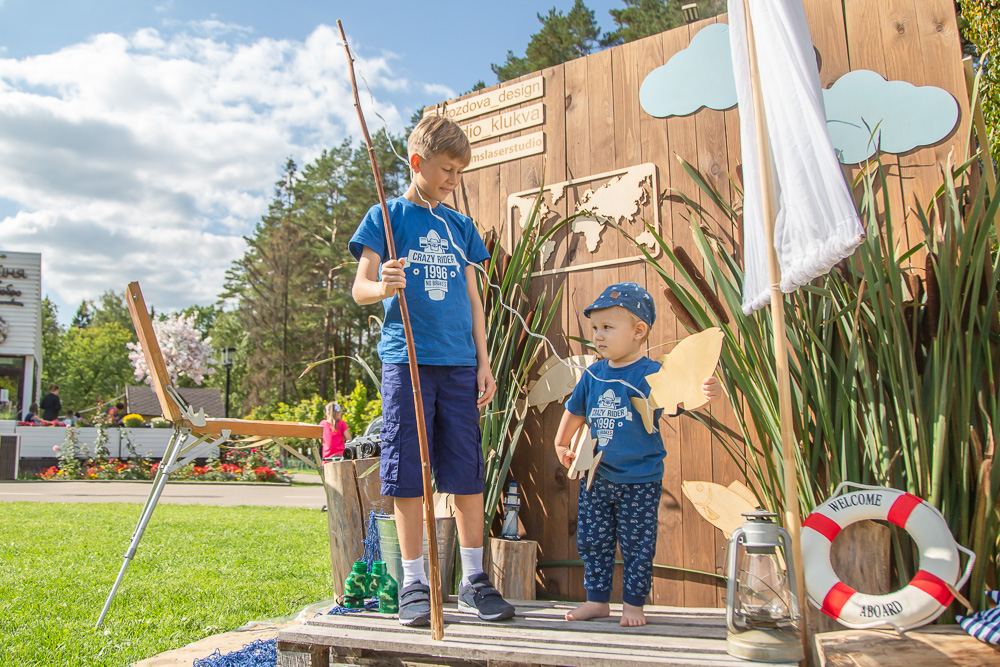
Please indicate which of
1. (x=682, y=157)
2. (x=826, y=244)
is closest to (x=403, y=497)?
(x=826, y=244)

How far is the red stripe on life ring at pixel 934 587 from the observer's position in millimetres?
1432

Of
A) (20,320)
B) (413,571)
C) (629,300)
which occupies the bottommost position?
(413,571)

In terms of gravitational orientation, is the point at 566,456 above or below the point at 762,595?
above

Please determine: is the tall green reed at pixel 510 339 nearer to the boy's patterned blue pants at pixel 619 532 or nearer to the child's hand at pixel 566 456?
the child's hand at pixel 566 456

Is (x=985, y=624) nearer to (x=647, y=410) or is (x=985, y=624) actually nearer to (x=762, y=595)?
(x=762, y=595)

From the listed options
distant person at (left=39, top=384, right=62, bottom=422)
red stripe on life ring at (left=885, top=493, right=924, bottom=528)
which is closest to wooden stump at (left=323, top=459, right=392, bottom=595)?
red stripe on life ring at (left=885, top=493, right=924, bottom=528)

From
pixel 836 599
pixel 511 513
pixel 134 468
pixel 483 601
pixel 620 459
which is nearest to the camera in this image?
pixel 836 599

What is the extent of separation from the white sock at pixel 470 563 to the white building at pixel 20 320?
19.2 m

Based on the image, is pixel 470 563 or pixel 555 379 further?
pixel 555 379

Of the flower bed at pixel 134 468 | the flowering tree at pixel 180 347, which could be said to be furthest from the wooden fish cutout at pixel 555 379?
the flowering tree at pixel 180 347

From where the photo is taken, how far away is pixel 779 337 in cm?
157

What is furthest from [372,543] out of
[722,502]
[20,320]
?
[20,320]

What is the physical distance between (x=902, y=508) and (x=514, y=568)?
4.21 ft

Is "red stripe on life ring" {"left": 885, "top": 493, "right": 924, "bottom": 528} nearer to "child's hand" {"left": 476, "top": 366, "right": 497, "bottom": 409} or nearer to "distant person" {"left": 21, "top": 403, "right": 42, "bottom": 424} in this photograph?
"child's hand" {"left": 476, "top": 366, "right": 497, "bottom": 409}
